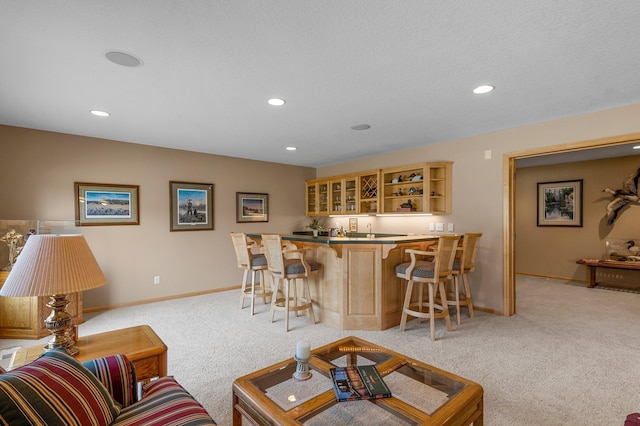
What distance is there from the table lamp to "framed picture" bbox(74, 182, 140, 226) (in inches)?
132

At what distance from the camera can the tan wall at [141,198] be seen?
13.1ft

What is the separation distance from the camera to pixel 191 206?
17.3 ft

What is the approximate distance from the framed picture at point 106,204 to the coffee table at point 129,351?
3.14m

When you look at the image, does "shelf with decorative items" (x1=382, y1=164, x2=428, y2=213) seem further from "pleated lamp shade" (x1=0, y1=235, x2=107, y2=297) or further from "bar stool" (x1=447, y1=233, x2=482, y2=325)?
"pleated lamp shade" (x1=0, y1=235, x2=107, y2=297)

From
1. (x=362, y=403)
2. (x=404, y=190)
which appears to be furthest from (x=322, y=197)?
(x=362, y=403)

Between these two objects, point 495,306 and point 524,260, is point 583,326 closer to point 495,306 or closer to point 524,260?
point 495,306

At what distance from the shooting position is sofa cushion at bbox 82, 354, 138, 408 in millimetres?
1361

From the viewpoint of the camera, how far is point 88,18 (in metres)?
1.79

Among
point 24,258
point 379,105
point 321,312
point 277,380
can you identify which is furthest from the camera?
point 321,312

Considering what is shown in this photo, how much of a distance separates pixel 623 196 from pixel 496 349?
489 cm

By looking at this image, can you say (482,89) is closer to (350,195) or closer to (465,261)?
(465,261)

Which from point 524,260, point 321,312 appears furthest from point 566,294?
point 321,312

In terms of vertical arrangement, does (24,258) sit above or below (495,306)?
above

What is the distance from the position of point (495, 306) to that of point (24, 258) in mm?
4693
